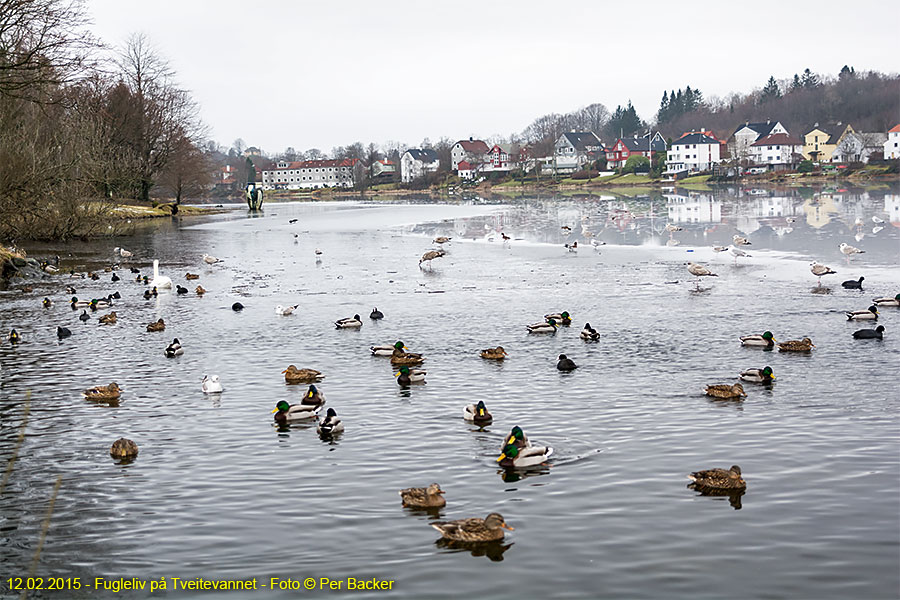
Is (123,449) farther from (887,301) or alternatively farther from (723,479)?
(887,301)

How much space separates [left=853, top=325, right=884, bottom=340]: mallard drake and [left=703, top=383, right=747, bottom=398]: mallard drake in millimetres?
6238

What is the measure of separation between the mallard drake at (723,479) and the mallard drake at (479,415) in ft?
13.5

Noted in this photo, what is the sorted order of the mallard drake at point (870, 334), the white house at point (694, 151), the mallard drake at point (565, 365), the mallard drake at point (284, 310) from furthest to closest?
the white house at point (694, 151) < the mallard drake at point (284, 310) < the mallard drake at point (870, 334) < the mallard drake at point (565, 365)

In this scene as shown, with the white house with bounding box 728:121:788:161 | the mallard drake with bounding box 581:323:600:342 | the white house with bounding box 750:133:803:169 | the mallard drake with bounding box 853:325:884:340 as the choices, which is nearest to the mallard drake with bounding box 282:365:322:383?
the mallard drake with bounding box 581:323:600:342

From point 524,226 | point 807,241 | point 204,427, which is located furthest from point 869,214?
point 204,427

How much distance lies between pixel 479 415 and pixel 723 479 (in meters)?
4.50

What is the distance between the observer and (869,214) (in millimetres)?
59406

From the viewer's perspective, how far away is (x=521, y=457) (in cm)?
1266

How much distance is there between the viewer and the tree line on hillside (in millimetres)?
25422

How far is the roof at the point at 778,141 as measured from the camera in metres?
170

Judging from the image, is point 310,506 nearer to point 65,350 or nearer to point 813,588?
point 813,588

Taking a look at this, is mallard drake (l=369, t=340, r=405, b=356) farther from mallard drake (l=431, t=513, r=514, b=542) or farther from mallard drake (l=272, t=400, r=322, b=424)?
mallard drake (l=431, t=513, r=514, b=542)

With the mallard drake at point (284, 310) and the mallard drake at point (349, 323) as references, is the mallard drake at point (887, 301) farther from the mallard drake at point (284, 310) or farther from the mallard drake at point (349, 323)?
the mallard drake at point (284, 310)

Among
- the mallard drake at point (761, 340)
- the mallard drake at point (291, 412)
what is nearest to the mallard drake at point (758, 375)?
the mallard drake at point (761, 340)
